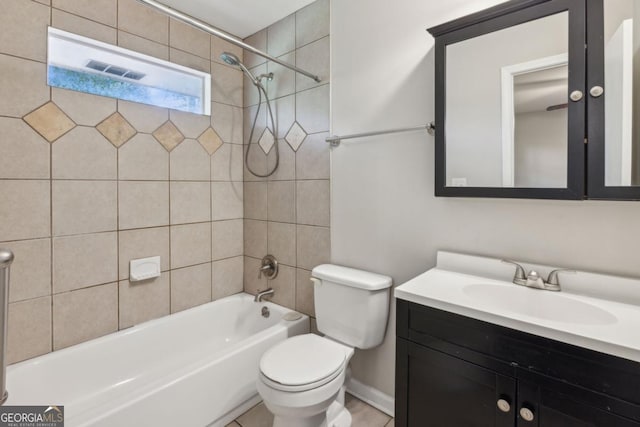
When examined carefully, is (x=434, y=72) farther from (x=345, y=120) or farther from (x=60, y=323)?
(x=60, y=323)

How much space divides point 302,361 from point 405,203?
94cm

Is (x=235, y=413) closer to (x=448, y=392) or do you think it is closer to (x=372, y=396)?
(x=372, y=396)

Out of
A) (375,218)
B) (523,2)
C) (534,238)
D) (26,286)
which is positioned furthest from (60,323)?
(523,2)

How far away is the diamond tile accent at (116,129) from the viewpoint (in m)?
1.78

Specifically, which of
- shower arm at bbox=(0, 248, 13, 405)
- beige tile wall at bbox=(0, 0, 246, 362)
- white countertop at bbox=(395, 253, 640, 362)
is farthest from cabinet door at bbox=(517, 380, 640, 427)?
beige tile wall at bbox=(0, 0, 246, 362)

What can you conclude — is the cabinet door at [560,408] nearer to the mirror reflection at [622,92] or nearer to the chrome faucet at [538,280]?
the chrome faucet at [538,280]

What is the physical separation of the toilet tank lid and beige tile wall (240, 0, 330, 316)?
0.65 ft

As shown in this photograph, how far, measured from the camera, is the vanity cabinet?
815 mm

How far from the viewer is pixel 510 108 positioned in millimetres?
1274

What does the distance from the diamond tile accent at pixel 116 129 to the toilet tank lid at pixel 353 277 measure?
55.5 inches

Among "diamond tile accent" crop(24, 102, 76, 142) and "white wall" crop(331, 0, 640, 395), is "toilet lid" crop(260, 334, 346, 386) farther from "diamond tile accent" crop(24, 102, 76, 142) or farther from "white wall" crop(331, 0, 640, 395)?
"diamond tile accent" crop(24, 102, 76, 142)

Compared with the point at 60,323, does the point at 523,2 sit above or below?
above

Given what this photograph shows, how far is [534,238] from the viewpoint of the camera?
1281mm

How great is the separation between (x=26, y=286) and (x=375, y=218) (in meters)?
1.85
